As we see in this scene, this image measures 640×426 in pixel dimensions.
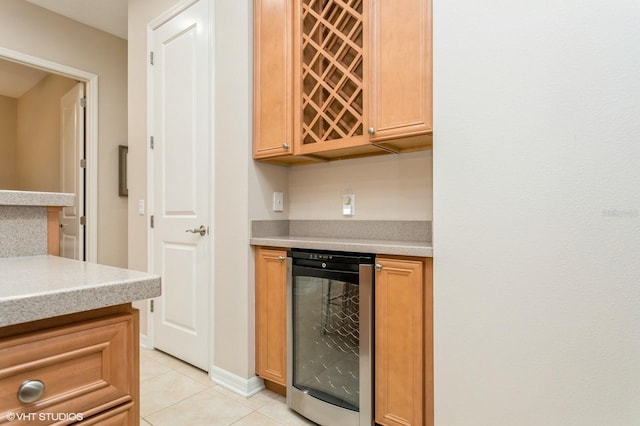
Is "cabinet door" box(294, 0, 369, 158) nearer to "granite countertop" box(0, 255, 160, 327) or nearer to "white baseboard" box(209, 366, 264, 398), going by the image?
"granite countertop" box(0, 255, 160, 327)

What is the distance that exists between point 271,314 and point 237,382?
19.4 inches

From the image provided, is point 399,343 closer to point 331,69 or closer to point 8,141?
point 331,69

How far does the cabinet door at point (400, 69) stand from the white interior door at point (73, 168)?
3.35m

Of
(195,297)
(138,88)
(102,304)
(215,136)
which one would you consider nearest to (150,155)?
(138,88)

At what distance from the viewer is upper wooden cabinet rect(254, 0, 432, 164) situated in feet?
5.05

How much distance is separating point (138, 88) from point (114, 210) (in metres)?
A: 1.54

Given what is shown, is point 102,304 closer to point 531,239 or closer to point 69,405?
point 69,405

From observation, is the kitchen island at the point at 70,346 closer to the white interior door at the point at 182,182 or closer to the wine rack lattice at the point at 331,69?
the wine rack lattice at the point at 331,69

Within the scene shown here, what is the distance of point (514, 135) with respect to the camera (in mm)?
1250

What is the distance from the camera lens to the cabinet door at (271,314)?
1943mm

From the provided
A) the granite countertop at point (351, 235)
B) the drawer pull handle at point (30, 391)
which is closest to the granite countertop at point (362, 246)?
the granite countertop at point (351, 235)

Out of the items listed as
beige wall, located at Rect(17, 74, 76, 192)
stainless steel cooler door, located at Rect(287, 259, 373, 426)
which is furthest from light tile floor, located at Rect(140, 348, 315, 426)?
beige wall, located at Rect(17, 74, 76, 192)

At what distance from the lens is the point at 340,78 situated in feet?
6.08

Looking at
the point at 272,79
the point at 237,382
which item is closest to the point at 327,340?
the point at 237,382
